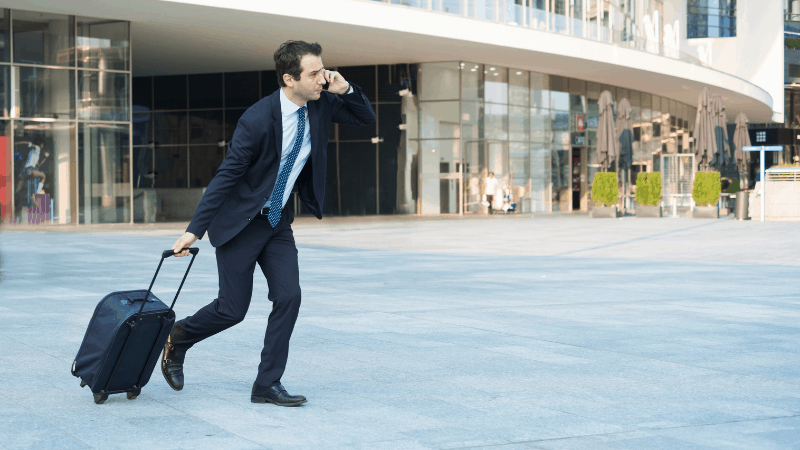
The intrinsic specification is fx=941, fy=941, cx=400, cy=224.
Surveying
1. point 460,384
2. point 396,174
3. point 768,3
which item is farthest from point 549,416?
point 768,3

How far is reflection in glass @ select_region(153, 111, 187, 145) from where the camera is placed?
1433 inches

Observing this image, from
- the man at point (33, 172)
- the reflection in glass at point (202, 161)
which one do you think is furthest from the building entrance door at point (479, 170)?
the man at point (33, 172)

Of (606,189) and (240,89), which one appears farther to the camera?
(240,89)

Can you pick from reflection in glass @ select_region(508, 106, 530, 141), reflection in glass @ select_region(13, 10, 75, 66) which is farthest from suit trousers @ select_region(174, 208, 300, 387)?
reflection in glass @ select_region(508, 106, 530, 141)

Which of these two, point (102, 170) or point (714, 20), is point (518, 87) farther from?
point (714, 20)

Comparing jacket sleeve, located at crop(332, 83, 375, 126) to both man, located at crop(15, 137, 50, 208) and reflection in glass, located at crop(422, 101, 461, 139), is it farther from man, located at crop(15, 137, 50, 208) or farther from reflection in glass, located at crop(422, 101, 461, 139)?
reflection in glass, located at crop(422, 101, 461, 139)

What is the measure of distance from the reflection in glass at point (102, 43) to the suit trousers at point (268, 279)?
22.5 meters

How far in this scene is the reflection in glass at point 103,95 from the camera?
995 inches

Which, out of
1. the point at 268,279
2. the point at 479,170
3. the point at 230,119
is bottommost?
the point at 268,279

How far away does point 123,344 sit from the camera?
4418 millimetres

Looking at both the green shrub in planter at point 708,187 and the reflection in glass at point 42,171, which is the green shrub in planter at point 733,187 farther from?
the reflection in glass at point 42,171

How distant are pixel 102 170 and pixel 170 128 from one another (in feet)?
37.0

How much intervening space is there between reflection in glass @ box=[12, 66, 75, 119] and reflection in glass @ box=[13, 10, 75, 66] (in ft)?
0.87

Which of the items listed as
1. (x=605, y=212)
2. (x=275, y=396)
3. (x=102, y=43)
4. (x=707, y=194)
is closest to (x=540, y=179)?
(x=605, y=212)
